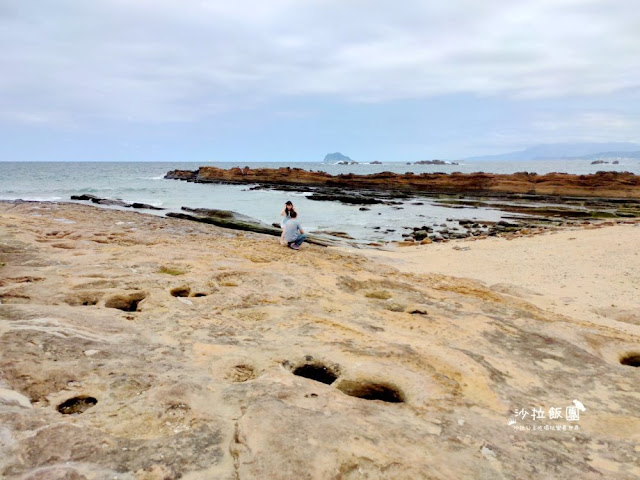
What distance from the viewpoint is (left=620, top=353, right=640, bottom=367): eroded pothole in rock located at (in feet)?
19.0

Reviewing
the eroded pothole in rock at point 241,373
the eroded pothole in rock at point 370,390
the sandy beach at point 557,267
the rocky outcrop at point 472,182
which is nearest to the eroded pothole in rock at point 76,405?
the eroded pothole in rock at point 241,373

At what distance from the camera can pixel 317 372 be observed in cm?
469

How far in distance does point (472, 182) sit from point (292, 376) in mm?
44592

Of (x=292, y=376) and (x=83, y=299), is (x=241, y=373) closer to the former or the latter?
(x=292, y=376)

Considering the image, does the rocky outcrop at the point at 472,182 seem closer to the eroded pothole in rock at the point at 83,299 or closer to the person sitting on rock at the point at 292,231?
the person sitting on rock at the point at 292,231

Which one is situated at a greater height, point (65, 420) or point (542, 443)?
point (65, 420)

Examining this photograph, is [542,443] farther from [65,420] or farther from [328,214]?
[328,214]

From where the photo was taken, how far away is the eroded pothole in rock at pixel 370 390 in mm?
4348

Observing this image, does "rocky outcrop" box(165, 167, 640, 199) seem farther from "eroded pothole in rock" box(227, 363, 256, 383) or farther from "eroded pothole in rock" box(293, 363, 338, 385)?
"eroded pothole in rock" box(227, 363, 256, 383)

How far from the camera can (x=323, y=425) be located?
340 centimetres

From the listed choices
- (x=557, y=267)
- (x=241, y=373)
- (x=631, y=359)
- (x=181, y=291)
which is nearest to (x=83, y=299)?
(x=181, y=291)

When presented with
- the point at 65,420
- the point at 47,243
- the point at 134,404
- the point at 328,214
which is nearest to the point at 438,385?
the point at 134,404

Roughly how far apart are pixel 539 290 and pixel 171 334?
8.32 metres

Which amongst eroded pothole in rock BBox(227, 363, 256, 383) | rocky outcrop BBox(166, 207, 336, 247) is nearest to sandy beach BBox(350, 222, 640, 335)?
rocky outcrop BBox(166, 207, 336, 247)
